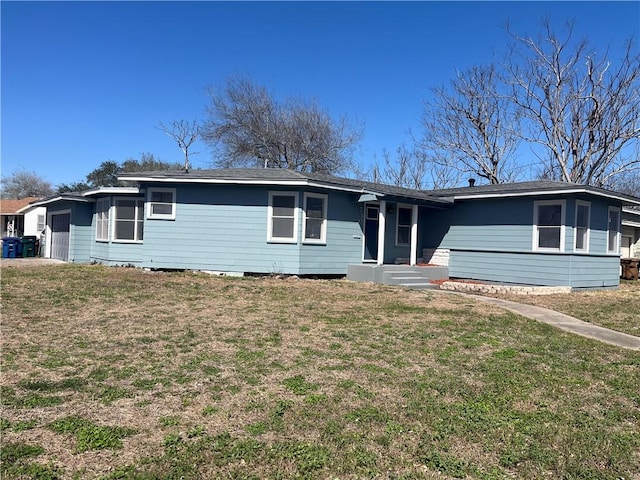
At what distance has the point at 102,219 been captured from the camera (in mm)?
17141

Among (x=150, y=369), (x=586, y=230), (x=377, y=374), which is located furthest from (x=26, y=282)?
(x=586, y=230)

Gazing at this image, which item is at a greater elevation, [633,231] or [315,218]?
[633,231]

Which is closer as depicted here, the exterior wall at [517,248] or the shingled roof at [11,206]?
the exterior wall at [517,248]

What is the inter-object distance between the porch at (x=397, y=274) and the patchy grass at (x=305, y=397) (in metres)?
5.65

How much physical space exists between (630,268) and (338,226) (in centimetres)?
1257

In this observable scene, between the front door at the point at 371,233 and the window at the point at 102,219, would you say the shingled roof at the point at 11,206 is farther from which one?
the front door at the point at 371,233

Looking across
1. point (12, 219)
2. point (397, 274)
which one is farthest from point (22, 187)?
point (397, 274)

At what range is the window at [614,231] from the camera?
1526 cm

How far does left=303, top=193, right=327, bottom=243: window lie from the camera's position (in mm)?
14094

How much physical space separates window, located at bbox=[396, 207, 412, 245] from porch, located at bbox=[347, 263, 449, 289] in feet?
5.75

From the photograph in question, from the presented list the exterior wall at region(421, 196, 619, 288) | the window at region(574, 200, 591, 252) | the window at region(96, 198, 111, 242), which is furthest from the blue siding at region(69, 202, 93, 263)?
the window at region(574, 200, 591, 252)

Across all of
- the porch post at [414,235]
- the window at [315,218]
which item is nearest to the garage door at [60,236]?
the window at [315,218]

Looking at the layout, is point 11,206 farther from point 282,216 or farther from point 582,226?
point 582,226

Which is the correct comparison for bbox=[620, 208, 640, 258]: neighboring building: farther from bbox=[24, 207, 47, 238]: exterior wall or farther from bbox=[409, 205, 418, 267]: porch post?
bbox=[24, 207, 47, 238]: exterior wall
